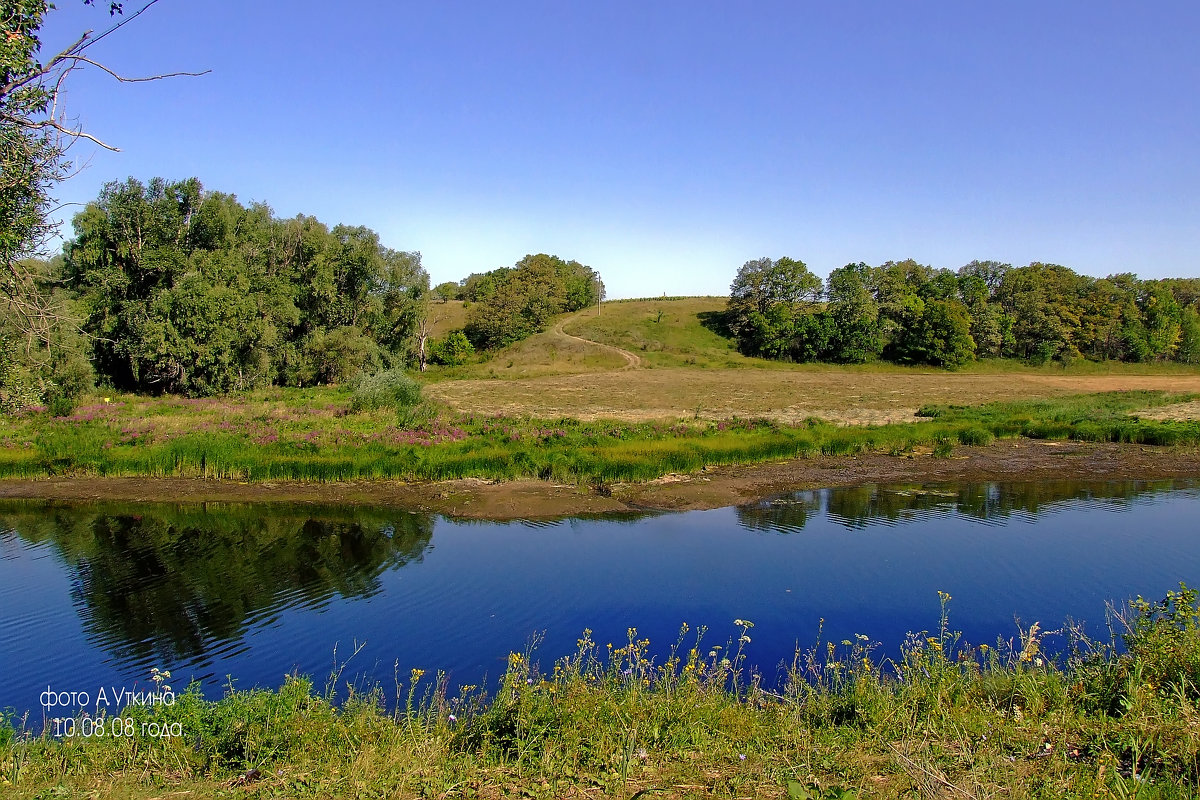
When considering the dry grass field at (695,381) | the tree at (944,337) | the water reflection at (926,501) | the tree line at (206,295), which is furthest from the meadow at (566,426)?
the tree at (944,337)

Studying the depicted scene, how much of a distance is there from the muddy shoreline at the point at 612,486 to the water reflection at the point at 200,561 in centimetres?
106

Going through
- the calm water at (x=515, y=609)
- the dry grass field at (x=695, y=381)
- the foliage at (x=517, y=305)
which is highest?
the foliage at (x=517, y=305)

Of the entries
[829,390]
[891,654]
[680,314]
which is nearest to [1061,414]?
[829,390]

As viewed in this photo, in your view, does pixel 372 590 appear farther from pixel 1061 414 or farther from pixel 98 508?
pixel 1061 414

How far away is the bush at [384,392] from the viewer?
32.6m

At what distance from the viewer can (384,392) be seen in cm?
3309

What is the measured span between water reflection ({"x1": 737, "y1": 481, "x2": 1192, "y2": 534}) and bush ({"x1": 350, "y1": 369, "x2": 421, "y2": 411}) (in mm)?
18602

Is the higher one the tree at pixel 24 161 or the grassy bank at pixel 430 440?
the tree at pixel 24 161

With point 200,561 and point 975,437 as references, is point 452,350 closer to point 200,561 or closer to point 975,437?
point 975,437

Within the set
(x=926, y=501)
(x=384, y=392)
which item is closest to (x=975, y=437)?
(x=926, y=501)

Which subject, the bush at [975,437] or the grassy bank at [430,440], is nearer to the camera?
the grassy bank at [430,440]

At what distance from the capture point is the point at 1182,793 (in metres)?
4.98

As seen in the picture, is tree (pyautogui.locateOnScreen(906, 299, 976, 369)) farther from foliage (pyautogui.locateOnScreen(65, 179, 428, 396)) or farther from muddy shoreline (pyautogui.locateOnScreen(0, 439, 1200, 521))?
foliage (pyautogui.locateOnScreen(65, 179, 428, 396))

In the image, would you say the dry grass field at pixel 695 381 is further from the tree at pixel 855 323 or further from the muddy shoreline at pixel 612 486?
Result: the muddy shoreline at pixel 612 486
